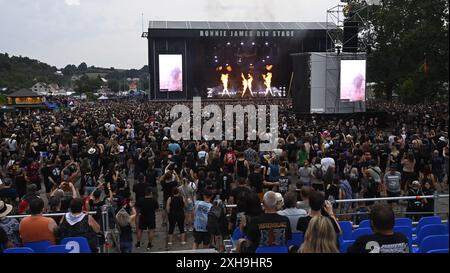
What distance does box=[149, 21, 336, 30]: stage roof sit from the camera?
4894cm

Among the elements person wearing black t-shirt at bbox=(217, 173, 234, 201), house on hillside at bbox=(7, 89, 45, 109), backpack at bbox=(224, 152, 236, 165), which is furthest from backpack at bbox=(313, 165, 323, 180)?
house on hillside at bbox=(7, 89, 45, 109)

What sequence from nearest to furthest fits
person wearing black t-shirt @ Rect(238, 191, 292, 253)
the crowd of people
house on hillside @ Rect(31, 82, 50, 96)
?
1. person wearing black t-shirt @ Rect(238, 191, 292, 253)
2. the crowd of people
3. house on hillside @ Rect(31, 82, 50, 96)

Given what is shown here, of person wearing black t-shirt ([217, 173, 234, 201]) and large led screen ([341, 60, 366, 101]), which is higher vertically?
large led screen ([341, 60, 366, 101])

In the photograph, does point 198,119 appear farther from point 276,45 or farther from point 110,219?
point 276,45

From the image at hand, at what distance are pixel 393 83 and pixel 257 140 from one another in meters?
28.6

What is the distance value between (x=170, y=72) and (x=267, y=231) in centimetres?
4338

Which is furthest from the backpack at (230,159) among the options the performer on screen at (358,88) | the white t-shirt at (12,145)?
the performer on screen at (358,88)

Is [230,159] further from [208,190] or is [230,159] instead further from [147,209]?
[208,190]

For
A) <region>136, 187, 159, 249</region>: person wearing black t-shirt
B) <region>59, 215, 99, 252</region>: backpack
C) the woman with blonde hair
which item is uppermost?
the woman with blonde hair

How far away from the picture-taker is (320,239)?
3.20 m

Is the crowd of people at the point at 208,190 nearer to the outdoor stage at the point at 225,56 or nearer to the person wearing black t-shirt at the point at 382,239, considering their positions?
the person wearing black t-shirt at the point at 382,239

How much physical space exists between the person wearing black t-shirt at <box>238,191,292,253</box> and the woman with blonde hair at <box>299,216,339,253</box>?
0.77 metres

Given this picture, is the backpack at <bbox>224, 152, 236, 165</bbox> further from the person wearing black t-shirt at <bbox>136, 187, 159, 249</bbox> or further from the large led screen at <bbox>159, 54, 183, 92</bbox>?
the large led screen at <bbox>159, 54, 183, 92</bbox>

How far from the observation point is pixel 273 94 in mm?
51438
